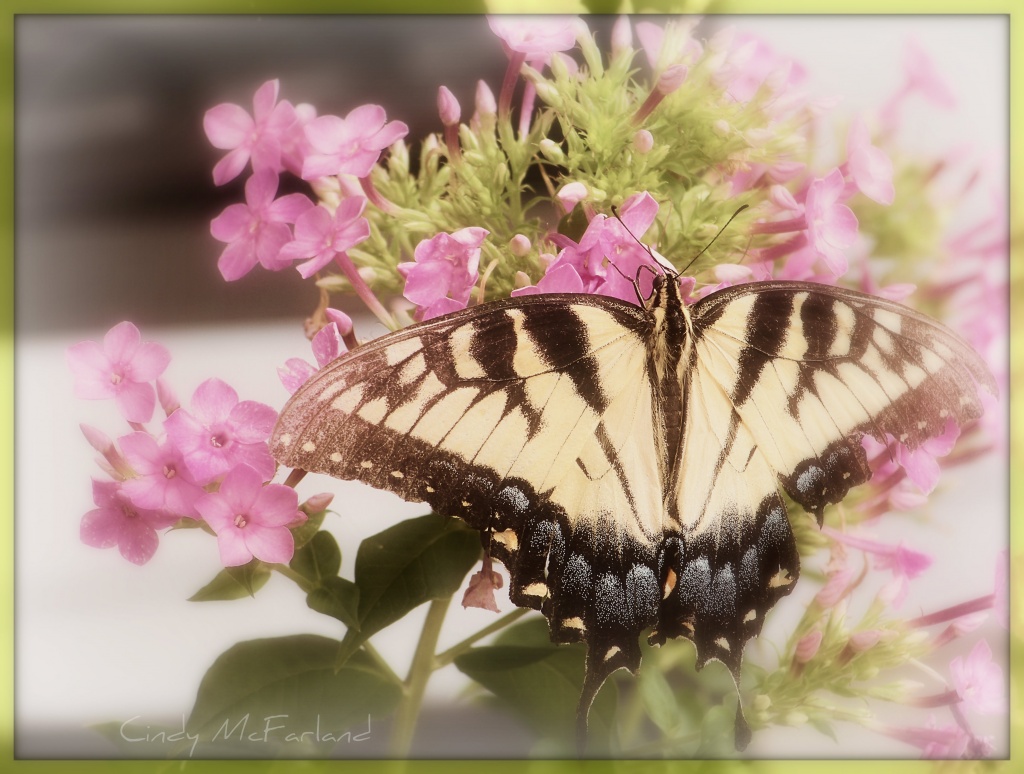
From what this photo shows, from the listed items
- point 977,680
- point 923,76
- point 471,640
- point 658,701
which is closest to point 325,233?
point 471,640

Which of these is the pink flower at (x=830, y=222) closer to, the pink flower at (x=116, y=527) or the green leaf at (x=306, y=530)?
the green leaf at (x=306, y=530)

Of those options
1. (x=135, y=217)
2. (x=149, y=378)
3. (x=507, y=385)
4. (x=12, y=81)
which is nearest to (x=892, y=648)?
(x=507, y=385)

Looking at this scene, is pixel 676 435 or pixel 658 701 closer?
pixel 676 435

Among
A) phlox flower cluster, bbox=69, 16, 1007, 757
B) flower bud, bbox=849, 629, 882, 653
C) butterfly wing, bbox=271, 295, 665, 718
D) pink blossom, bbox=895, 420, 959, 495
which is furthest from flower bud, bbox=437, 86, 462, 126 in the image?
flower bud, bbox=849, 629, 882, 653

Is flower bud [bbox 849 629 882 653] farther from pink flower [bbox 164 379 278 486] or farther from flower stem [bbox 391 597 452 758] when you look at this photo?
pink flower [bbox 164 379 278 486]

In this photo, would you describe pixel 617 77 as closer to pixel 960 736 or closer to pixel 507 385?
pixel 507 385

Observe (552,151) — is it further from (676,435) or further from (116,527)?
(116,527)
